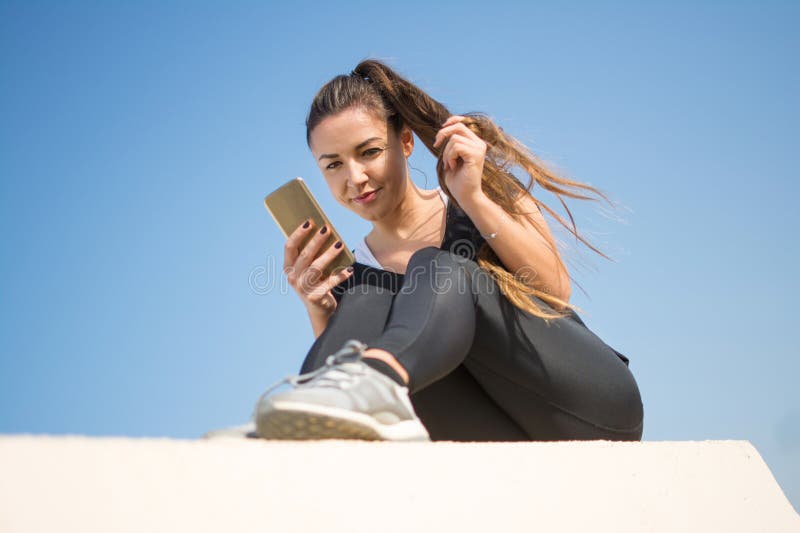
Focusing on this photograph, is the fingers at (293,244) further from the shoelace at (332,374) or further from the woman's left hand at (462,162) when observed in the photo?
the shoelace at (332,374)

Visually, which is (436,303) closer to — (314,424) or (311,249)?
(314,424)

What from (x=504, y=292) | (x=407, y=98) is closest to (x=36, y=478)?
(x=504, y=292)

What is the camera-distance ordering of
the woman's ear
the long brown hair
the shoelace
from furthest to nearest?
the woman's ear < the long brown hair < the shoelace

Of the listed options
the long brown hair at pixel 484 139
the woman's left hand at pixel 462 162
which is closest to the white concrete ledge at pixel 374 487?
the long brown hair at pixel 484 139

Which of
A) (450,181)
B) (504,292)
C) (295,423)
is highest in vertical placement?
(450,181)

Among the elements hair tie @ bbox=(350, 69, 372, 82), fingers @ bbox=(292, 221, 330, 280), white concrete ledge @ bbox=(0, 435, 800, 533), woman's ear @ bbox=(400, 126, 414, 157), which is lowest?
white concrete ledge @ bbox=(0, 435, 800, 533)

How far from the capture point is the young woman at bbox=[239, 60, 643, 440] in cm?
141

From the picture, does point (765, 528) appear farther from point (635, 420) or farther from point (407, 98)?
point (407, 98)

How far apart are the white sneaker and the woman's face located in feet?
3.43

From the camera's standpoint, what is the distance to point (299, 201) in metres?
2.33

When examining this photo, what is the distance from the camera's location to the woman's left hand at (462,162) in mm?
2018

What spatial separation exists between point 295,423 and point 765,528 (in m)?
1.02

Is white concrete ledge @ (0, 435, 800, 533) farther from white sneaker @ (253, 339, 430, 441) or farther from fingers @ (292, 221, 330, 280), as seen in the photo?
fingers @ (292, 221, 330, 280)

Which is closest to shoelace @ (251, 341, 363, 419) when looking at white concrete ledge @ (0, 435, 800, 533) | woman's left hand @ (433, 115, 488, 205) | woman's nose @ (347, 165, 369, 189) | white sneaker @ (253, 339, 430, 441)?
white sneaker @ (253, 339, 430, 441)
